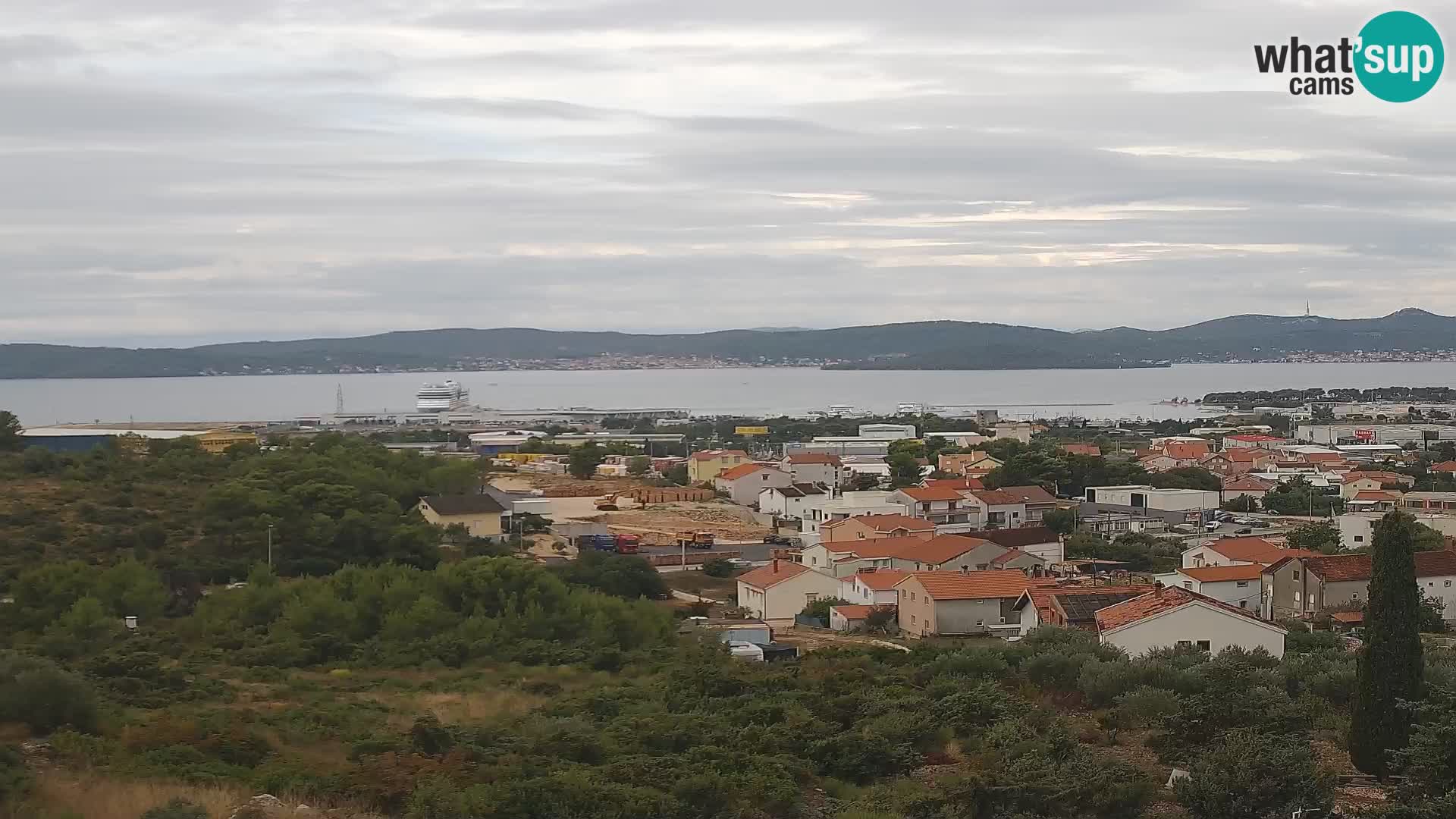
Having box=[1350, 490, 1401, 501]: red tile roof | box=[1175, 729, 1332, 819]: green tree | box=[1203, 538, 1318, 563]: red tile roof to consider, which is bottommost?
box=[1350, 490, 1401, 501]: red tile roof

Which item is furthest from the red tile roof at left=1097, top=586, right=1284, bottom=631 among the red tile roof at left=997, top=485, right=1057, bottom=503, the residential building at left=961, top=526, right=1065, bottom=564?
the red tile roof at left=997, top=485, right=1057, bottom=503

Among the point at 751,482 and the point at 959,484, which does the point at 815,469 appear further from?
the point at 959,484

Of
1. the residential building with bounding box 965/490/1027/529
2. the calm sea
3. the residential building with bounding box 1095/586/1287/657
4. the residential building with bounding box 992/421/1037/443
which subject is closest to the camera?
the residential building with bounding box 1095/586/1287/657

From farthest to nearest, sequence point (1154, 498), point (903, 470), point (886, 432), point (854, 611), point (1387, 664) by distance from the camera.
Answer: point (886, 432) → point (903, 470) → point (1154, 498) → point (854, 611) → point (1387, 664)

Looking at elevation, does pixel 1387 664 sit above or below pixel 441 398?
above

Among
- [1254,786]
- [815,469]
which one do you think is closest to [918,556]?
[1254,786]

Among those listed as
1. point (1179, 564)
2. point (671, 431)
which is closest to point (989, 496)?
point (1179, 564)

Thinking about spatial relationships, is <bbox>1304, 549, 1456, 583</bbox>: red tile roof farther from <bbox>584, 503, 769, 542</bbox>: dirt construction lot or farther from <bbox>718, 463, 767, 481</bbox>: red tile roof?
<bbox>718, 463, 767, 481</bbox>: red tile roof

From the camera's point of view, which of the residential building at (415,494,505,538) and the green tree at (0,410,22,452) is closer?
the residential building at (415,494,505,538)
